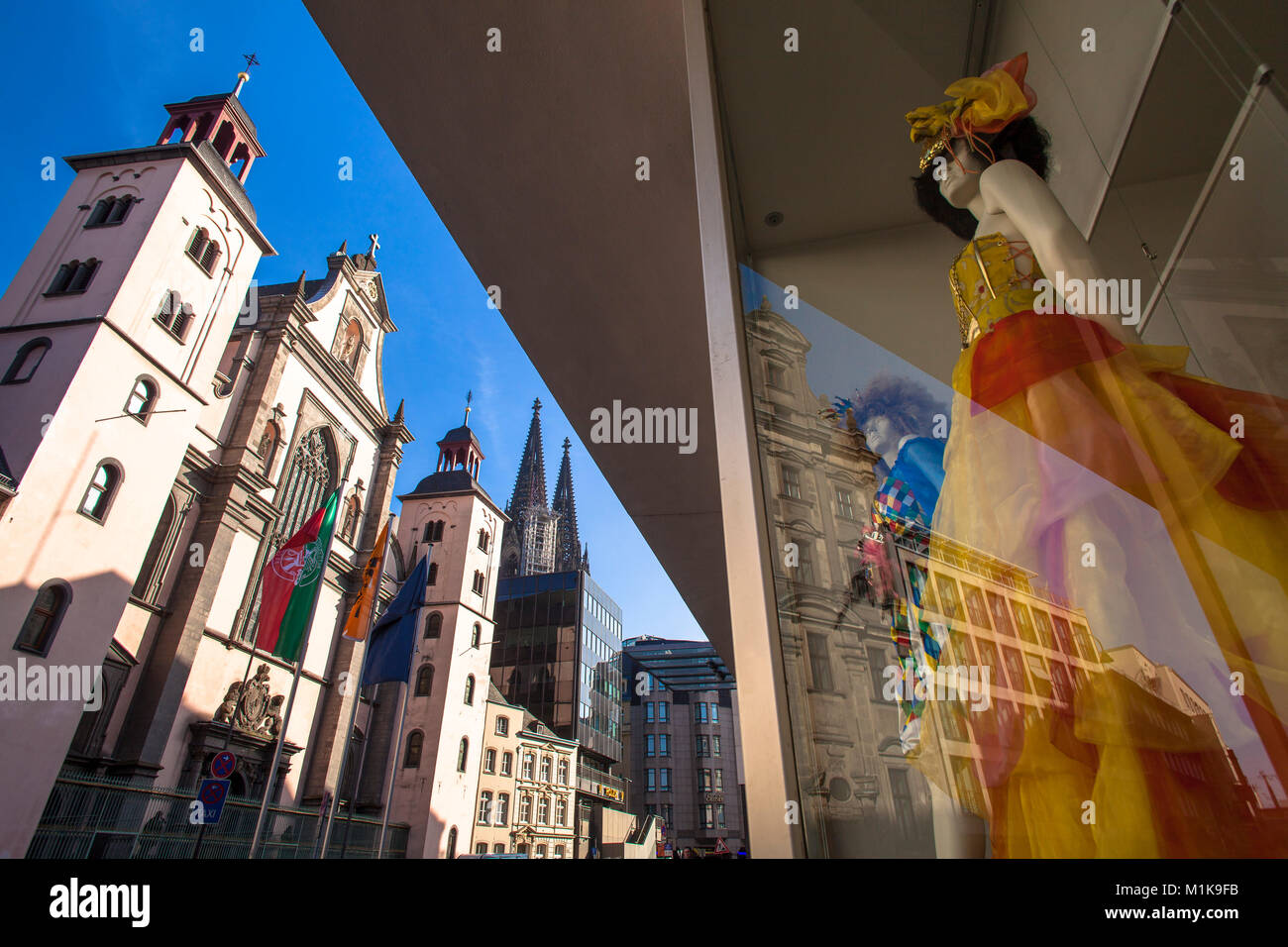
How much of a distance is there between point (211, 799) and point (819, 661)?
1576cm

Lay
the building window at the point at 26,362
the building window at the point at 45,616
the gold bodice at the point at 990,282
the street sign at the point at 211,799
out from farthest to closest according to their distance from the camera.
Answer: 1. the building window at the point at 26,362
2. the street sign at the point at 211,799
3. the building window at the point at 45,616
4. the gold bodice at the point at 990,282

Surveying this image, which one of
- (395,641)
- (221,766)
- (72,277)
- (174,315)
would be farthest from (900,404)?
(72,277)

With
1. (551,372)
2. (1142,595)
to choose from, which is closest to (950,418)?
(1142,595)

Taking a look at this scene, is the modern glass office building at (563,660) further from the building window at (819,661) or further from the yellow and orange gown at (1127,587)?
the yellow and orange gown at (1127,587)

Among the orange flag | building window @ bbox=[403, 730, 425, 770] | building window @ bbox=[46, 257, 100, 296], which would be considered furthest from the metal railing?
building window @ bbox=[46, 257, 100, 296]

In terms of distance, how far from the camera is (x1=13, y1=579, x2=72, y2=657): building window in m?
11.9

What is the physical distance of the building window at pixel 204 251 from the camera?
677 inches

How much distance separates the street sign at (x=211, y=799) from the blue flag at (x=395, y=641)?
336 cm

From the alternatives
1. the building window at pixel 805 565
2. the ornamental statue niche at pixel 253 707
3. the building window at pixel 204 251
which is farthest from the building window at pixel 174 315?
the building window at pixel 805 565

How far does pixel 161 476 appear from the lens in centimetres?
1488

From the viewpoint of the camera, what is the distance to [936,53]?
70.9 inches

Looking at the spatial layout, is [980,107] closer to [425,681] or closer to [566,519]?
[425,681]

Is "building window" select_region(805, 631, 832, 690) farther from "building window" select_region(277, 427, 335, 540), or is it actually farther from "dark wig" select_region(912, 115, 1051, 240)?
"building window" select_region(277, 427, 335, 540)

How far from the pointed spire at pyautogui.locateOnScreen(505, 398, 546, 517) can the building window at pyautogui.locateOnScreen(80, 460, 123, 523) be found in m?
57.5
